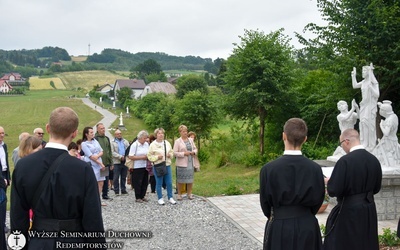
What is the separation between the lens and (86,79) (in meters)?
133

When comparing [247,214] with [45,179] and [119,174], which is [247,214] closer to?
[119,174]

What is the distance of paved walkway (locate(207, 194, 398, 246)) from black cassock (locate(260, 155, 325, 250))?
357 cm

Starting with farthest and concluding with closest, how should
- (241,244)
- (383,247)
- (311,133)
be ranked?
(311,133), (241,244), (383,247)

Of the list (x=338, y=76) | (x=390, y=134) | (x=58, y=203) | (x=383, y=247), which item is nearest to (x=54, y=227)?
(x=58, y=203)

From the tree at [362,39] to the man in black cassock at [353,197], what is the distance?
1145 cm

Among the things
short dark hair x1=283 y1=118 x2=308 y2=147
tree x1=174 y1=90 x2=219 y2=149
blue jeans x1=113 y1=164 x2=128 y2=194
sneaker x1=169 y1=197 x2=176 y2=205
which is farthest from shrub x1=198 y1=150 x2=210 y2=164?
short dark hair x1=283 y1=118 x2=308 y2=147

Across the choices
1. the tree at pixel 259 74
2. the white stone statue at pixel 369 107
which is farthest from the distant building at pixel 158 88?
the white stone statue at pixel 369 107

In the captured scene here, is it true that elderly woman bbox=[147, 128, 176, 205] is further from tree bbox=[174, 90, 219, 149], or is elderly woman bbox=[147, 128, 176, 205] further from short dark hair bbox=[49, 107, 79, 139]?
tree bbox=[174, 90, 219, 149]

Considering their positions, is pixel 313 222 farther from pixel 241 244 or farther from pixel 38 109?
pixel 38 109

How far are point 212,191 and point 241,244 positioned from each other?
4912 millimetres

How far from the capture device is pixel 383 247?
7.00 m

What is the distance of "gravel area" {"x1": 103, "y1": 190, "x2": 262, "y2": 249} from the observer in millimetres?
7672

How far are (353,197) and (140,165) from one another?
6683 millimetres

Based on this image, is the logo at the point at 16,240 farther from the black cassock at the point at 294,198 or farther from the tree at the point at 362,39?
the tree at the point at 362,39
